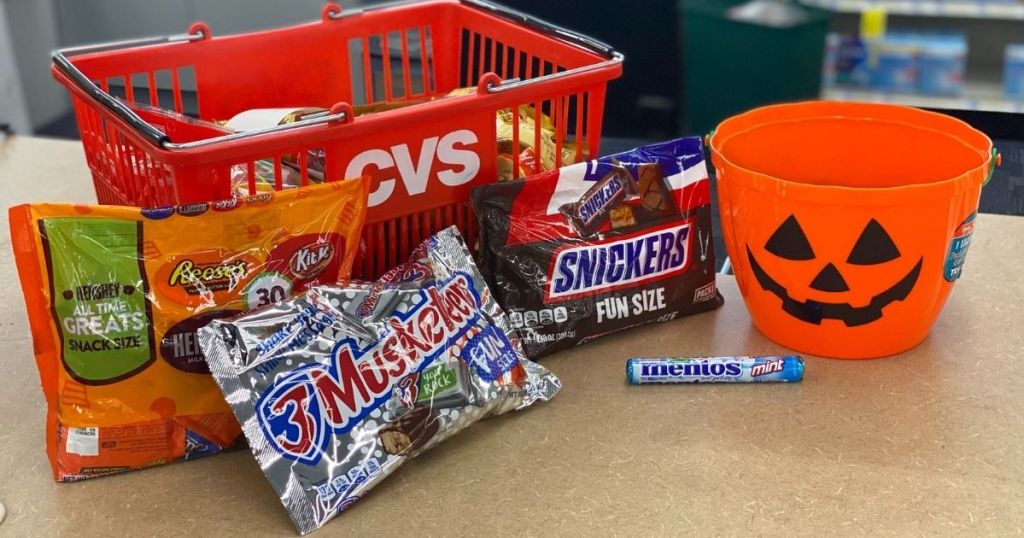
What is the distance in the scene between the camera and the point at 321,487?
0.79 metres

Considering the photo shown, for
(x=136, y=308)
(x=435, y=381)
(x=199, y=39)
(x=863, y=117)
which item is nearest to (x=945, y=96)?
(x=863, y=117)

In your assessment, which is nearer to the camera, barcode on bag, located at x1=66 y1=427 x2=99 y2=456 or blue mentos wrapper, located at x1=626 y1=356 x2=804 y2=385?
barcode on bag, located at x1=66 y1=427 x2=99 y2=456

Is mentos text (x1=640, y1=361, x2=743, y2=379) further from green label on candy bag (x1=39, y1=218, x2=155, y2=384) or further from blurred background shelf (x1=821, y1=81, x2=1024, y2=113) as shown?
blurred background shelf (x1=821, y1=81, x2=1024, y2=113)

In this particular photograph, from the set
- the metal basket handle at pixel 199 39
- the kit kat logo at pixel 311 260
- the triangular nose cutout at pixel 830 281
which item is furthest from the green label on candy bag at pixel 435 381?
the triangular nose cutout at pixel 830 281

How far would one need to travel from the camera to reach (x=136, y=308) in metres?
0.83

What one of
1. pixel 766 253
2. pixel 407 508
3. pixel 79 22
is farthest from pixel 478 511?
pixel 79 22

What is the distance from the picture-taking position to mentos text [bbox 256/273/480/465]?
0.80 meters

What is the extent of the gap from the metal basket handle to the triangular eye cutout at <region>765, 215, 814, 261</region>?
27 cm

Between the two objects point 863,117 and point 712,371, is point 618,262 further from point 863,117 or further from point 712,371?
point 863,117

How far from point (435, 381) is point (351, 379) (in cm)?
7

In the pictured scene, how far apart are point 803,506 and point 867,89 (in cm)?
237

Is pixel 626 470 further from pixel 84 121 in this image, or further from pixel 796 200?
pixel 84 121

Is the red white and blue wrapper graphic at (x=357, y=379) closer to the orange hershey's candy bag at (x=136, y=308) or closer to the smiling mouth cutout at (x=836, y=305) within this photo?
the orange hershey's candy bag at (x=136, y=308)

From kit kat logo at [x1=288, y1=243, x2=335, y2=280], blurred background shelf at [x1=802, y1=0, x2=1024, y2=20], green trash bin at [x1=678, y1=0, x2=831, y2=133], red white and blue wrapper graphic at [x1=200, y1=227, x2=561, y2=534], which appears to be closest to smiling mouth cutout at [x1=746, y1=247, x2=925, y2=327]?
red white and blue wrapper graphic at [x1=200, y1=227, x2=561, y2=534]
